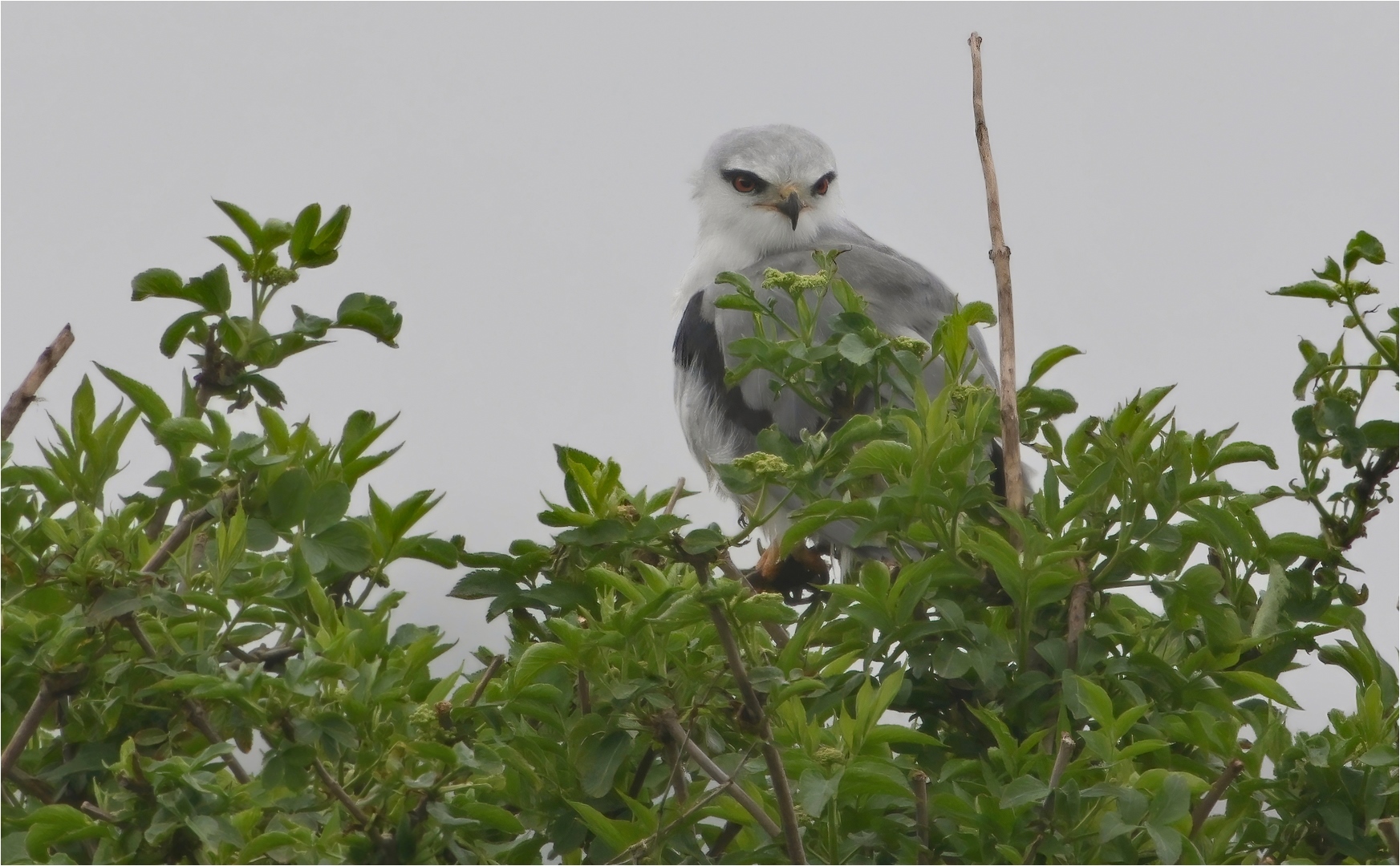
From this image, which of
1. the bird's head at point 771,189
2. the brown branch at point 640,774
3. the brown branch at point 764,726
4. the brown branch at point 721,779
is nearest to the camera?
the brown branch at point 764,726

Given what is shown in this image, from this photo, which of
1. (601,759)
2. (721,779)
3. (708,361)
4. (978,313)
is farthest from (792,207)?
(721,779)

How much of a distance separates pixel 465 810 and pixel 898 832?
0.71 m

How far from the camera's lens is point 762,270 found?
22.5ft

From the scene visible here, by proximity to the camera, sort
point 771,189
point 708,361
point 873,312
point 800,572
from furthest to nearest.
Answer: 1. point 771,189
2. point 708,361
3. point 800,572
4. point 873,312

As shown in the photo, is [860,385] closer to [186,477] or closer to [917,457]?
[917,457]

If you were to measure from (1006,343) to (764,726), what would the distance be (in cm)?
95

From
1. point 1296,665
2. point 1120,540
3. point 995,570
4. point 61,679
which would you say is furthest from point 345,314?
point 1296,665

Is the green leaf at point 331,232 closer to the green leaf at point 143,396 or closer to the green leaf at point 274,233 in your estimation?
the green leaf at point 274,233

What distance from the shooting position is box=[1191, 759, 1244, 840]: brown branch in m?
A: 2.18

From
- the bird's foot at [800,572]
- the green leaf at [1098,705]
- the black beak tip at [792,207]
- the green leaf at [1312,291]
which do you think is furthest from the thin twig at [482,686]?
the black beak tip at [792,207]

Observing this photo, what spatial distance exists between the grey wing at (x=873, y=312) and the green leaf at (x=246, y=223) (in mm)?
2989

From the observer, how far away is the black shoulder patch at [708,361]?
606 centimetres

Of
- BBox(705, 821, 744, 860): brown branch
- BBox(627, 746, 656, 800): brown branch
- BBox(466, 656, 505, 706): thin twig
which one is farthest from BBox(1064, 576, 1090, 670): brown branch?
BBox(466, 656, 505, 706): thin twig

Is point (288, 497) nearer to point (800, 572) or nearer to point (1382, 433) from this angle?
point (1382, 433)
